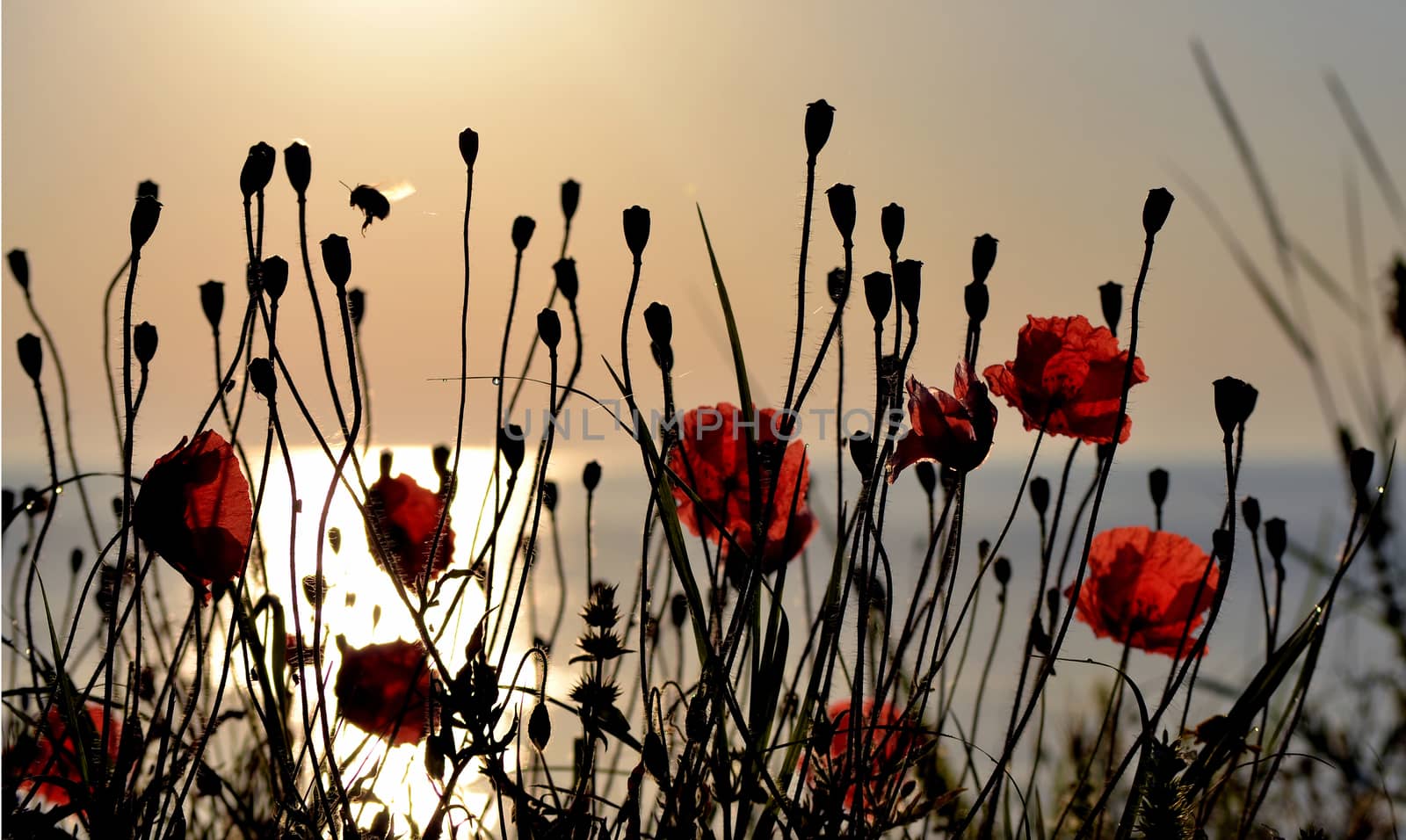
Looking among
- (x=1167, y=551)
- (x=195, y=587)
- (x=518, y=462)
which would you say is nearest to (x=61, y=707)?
(x=195, y=587)

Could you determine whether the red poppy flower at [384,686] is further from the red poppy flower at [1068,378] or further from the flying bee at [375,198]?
the red poppy flower at [1068,378]

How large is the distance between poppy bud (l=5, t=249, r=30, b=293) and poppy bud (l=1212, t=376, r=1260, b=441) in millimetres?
1291

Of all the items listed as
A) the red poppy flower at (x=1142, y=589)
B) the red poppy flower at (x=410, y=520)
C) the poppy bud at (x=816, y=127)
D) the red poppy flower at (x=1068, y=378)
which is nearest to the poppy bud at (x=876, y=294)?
the poppy bud at (x=816, y=127)

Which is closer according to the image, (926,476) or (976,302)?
(976,302)

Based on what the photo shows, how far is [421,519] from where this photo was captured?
139 cm

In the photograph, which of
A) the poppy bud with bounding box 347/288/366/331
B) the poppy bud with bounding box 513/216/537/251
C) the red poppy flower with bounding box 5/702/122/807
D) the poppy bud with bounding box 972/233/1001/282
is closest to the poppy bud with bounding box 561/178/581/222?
the poppy bud with bounding box 513/216/537/251

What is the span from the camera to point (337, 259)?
3.34 ft

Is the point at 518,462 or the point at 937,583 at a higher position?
the point at 518,462

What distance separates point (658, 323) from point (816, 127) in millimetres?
215

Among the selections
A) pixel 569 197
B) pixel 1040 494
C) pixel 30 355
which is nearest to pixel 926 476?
pixel 1040 494

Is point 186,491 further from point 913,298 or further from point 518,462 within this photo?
point 913,298

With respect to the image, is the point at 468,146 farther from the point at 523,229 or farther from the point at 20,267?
the point at 20,267

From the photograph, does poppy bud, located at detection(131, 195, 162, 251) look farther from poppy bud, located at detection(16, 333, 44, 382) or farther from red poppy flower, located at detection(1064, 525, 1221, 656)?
red poppy flower, located at detection(1064, 525, 1221, 656)

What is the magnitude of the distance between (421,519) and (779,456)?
1.99ft
